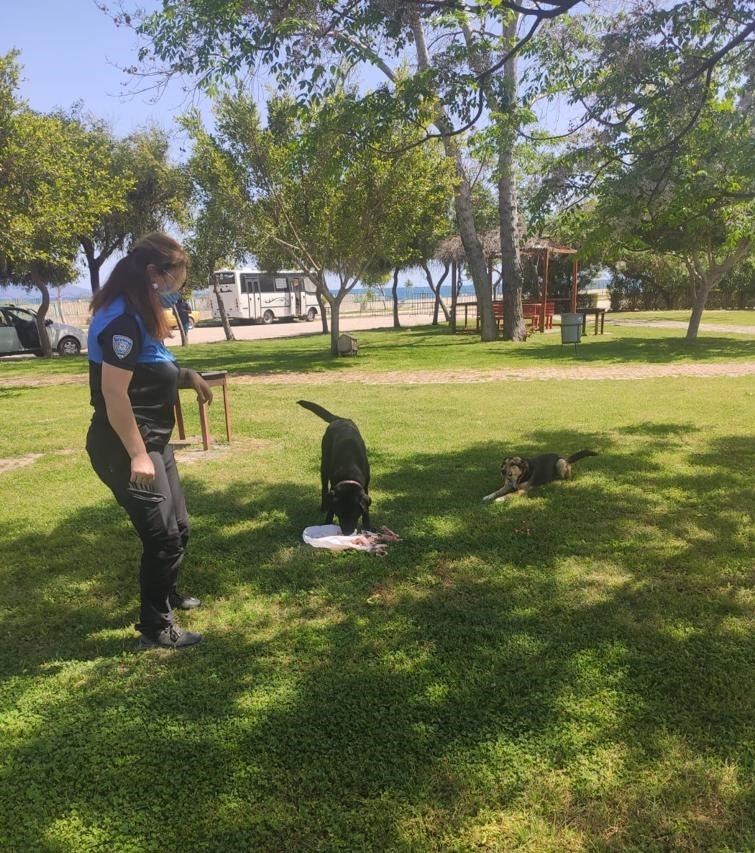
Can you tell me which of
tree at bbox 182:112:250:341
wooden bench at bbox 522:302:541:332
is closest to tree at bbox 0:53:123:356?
tree at bbox 182:112:250:341

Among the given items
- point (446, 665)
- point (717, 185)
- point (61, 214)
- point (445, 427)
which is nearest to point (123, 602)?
point (446, 665)

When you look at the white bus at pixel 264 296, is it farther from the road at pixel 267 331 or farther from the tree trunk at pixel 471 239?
the tree trunk at pixel 471 239

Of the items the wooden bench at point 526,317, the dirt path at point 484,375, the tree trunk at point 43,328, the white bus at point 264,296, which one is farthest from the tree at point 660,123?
the white bus at point 264,296

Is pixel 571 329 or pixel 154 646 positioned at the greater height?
pixel 571 329

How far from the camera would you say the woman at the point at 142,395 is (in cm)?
251

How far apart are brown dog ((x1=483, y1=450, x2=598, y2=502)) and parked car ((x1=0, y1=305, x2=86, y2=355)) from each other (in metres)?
20.1

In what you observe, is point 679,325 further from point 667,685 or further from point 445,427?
point 667,685

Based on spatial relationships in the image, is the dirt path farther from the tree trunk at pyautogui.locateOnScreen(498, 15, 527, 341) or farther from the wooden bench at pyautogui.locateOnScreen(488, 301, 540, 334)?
the wooden bench at pyautogui.locateOnScreen(488, 301, 540, 334)

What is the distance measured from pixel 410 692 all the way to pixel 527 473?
9.56 ft

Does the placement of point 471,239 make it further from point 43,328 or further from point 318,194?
point 43,328

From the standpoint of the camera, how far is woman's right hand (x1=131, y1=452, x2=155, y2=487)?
2.54 m

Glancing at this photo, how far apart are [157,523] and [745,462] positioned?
18.7 ft

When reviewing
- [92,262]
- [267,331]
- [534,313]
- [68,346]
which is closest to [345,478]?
[68,346]

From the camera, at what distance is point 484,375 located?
41.1 feet
